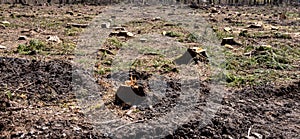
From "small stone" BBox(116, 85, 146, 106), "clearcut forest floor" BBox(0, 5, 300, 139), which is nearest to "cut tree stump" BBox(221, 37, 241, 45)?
"clearcut forest floor" BBox(0, 5, 300, 139)

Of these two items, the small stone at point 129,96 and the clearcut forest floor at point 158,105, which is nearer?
the clearcut forest floor at point 158,105

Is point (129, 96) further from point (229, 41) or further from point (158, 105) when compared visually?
point (229, 41)

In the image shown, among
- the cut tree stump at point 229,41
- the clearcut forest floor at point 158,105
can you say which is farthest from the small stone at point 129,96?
the cut tree stump at point 229,41

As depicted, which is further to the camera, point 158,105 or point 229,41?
point 229,41

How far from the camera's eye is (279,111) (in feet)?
16.2

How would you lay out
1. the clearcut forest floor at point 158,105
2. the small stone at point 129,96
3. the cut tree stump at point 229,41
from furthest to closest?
the cut tree stump at point 229,41 < the small stone at point 129,96 < the clearcut forest floor at point 158,105

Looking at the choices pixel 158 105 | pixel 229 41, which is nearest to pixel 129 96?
pixel 158 105

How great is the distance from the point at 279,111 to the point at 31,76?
3.40m

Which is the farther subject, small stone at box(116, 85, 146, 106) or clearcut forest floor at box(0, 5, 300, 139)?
small stone at box(116, 85, 146, 106)

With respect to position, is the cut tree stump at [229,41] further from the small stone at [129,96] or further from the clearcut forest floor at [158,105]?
the small stone at [129,96]

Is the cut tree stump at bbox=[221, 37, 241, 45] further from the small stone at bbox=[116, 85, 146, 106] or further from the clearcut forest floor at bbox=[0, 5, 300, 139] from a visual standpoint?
the small stone at bbox=[116, 85, 146, 106]

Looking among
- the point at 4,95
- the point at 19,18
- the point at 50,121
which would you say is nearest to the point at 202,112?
the point at 50,121

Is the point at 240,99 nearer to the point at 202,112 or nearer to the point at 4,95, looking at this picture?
the point at 202,112

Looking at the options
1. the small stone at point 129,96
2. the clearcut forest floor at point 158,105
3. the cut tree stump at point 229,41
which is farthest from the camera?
the cut tree stump at point 229,41
